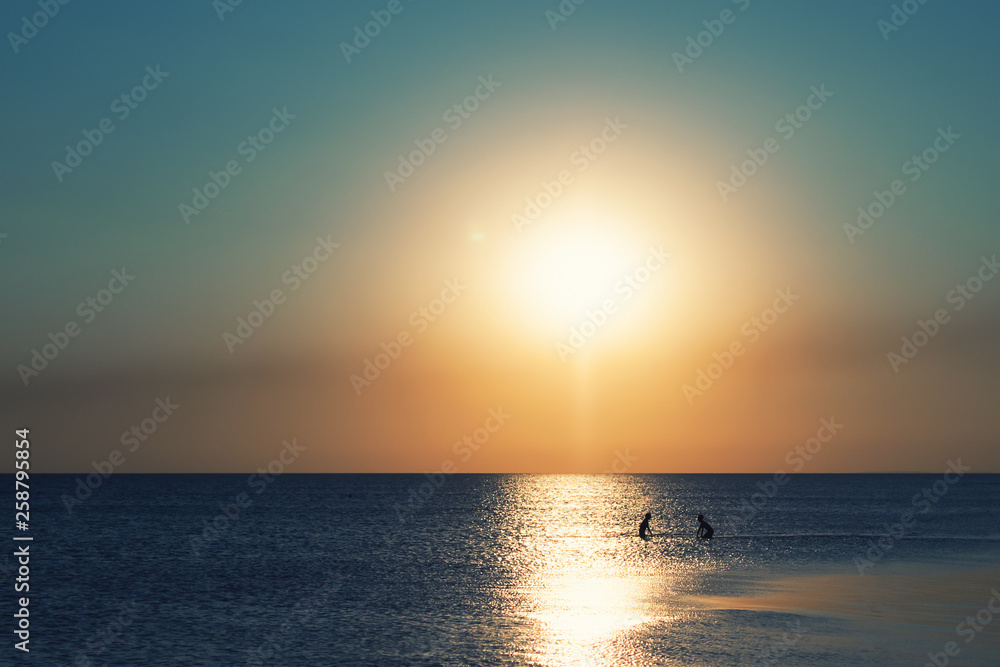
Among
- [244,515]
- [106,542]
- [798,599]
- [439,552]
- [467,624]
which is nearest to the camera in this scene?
[467,624]

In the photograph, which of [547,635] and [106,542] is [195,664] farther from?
[106,542]

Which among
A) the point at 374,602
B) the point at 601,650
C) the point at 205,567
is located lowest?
the point at 601,650

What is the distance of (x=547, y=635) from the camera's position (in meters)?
30.7

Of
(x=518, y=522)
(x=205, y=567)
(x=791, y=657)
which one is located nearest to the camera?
(x=791, y=657)

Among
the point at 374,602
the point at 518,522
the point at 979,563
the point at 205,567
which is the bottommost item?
the point at 374,602

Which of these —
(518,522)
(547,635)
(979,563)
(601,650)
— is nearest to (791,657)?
(601,650)

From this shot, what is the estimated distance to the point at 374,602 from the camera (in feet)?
130

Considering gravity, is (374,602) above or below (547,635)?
above

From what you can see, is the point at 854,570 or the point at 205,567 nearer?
the point at 854,570

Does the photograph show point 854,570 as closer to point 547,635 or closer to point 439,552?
point 547,635

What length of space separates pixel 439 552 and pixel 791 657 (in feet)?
133

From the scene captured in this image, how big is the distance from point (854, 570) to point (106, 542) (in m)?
59.6

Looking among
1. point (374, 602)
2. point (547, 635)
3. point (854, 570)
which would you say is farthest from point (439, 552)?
point (547, 635)

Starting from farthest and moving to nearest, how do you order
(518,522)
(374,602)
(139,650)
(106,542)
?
(518,522)
(106,542)
(374,602)
(139,650)
